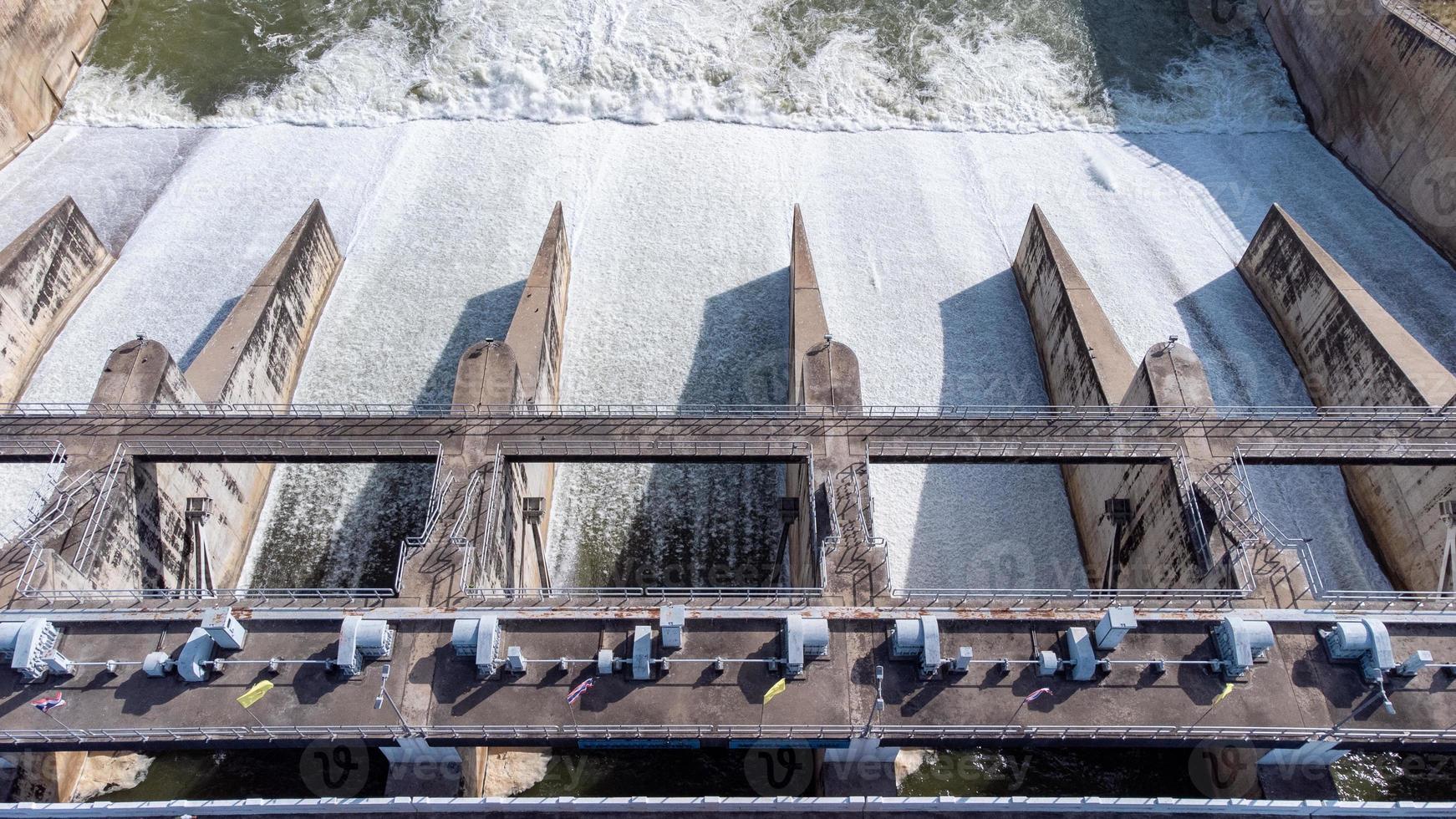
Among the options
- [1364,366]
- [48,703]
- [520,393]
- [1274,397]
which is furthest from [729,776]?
[1364,366]

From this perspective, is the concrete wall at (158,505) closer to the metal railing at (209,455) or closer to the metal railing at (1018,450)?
the metal railing at (209,455)

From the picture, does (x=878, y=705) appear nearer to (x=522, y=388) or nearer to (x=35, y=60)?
(x=522, y=388)

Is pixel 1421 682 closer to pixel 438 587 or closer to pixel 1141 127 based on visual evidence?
pixel 438 587

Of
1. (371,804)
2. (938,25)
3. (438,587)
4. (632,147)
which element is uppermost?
(938,25)

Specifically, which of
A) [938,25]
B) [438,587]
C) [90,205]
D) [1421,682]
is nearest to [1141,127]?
[938,25]

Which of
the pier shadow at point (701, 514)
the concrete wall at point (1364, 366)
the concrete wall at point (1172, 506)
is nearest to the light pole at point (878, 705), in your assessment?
the concrete wall at point (1172, 506)

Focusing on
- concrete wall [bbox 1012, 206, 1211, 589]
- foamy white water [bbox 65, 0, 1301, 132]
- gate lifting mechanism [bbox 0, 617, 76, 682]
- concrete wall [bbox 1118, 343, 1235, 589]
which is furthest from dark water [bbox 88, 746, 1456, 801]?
foamy white water [bbox 65, 0, 1301, 132]
